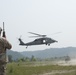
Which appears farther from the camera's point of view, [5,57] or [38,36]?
[38,36]

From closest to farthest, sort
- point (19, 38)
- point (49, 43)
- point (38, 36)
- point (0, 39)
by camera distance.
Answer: point (0, 39) → point (49, 43) → point (38, 36) → point (19, 38)

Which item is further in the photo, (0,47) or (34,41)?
(34,41)

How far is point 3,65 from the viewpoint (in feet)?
26.3

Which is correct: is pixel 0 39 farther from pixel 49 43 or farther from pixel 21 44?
pixel 21 44

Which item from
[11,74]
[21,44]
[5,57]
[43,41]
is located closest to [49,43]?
[43,41]

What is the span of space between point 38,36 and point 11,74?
111ft

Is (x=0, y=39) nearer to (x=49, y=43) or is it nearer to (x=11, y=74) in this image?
(x=11, y=74)

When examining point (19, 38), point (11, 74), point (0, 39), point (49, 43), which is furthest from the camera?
point (19, 38)

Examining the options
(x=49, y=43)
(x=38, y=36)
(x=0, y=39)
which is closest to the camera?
(x=0, y=39)

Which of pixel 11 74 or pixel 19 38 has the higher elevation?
pixel 19 38

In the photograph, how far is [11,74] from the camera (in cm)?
2631

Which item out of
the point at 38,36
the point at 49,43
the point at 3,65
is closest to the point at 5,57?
the point at 3,65

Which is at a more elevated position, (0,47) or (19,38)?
(19,38)

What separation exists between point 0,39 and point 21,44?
5480 cm
